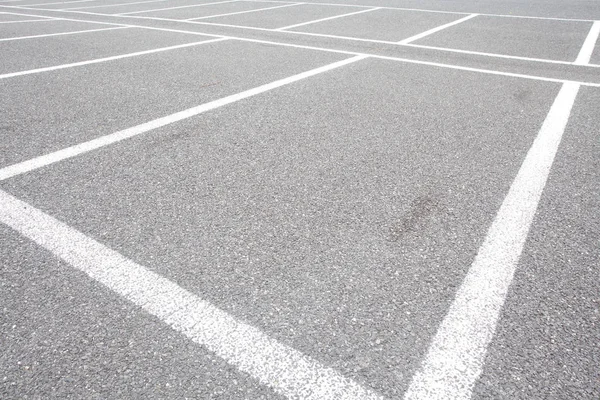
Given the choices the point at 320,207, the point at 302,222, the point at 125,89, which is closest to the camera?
the point at 302,222

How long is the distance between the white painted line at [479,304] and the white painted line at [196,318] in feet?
0.85

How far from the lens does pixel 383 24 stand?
8703mm

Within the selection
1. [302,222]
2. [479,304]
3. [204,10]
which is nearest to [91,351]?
[302,222]

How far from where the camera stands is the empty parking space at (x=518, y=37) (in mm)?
6320

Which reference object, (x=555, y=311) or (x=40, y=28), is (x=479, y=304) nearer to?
(x=555, y=311)

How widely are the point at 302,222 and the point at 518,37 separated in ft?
22.4

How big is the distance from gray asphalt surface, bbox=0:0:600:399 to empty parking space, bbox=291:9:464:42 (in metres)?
2.80

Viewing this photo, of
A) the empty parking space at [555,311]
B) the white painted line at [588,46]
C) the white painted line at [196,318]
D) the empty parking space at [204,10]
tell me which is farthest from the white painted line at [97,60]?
the empty parking space at [555,311]

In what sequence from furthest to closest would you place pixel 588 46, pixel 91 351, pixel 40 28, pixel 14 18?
pixel 14 18, pixel 40 28, pixel 588 46, pixel 91 351

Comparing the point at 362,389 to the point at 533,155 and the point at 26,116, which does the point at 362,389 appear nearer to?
the point at 533,155

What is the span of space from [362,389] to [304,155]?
1.97 meters

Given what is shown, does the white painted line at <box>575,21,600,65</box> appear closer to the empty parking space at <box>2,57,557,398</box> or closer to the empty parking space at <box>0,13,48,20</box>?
the empty parking space at <box>2,57,557,398</box>

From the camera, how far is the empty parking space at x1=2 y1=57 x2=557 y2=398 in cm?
179

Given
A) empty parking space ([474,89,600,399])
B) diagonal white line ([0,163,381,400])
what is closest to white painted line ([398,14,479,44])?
empty parking space ([474,89,600,399])
